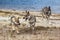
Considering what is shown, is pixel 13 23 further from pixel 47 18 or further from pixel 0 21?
pixel 47 18

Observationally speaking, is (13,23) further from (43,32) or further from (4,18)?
(43,32)

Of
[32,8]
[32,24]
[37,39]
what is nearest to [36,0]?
[32,8]

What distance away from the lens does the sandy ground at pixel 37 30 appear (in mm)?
2729

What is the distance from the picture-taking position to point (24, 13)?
A: 2818mm

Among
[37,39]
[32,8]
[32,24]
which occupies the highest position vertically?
[32,8]

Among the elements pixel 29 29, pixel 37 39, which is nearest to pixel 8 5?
pixel 29 29

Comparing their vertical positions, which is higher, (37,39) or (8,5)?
(8,5)

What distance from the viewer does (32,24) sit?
2.79m

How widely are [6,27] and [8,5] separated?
0.30 m

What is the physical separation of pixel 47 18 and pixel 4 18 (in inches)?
22.1

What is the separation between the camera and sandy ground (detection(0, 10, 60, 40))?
2.73m

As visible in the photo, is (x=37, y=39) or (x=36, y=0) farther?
(x=36, y=0)

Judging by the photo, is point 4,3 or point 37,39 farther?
point 4,3

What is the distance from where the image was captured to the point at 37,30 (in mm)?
2789
